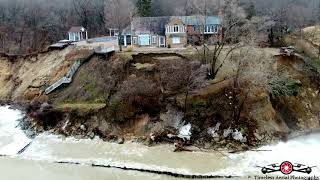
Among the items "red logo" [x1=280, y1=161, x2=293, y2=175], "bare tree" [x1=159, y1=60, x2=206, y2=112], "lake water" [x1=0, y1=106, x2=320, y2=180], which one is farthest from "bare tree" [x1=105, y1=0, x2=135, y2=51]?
"red logo" [x1=280, y1=161, x2=293, y2=175]

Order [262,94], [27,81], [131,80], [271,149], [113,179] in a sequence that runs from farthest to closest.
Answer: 1. [27,81]
2. [131,80]
3. [262,94]
4. [271,149]
5. [113,179]

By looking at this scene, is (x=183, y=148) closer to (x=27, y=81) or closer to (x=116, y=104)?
(x=116, y=104)

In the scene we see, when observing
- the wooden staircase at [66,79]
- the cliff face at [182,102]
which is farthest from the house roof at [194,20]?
the wooden staircase at [66,79]

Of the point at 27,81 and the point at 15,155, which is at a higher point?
the point at 27,81

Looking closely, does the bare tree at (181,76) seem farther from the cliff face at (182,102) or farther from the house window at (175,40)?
the house window at (175,40)

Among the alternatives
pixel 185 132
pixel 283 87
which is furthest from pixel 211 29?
pixel 185 132

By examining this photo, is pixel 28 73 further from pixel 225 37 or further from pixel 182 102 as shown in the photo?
pixel 225 37

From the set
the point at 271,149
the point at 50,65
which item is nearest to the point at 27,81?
the point at 50,65

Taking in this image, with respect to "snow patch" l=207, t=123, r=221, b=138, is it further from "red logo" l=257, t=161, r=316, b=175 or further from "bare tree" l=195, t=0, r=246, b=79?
"red logo" l=257, t=161, r=316, b=175

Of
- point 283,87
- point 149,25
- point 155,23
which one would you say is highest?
point 155,23
